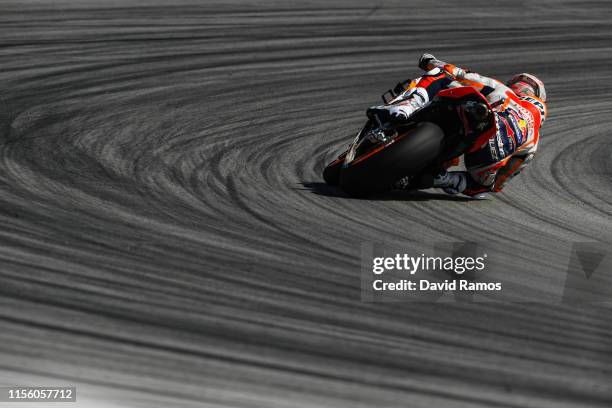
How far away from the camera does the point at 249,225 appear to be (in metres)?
8.00

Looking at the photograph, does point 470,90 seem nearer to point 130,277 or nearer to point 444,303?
point 444,303

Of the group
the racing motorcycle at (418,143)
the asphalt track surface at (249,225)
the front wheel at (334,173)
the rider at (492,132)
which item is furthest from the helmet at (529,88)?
the front wheel at (334,173)

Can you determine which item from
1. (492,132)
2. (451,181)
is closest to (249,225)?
(451,181)

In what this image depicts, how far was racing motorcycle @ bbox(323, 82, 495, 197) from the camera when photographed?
28.3 feet

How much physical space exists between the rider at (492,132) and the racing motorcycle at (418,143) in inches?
3.6

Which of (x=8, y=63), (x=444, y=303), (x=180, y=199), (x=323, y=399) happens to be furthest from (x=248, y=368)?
(x=8, y=63)

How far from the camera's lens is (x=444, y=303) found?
6816 mm

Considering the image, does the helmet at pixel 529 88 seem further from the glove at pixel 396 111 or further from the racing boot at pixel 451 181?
the glove at pixel 396 111

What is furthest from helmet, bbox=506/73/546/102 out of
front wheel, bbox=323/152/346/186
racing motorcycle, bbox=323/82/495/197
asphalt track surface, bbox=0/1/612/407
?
front wheel, bbox=323/152/346/186

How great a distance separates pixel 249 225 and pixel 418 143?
1515 mm

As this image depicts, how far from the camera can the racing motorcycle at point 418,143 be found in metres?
8.64

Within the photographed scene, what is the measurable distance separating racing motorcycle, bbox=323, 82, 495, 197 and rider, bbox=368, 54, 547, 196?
0.09 meters

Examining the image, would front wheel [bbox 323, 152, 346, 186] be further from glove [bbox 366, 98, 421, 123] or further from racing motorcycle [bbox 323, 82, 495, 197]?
glove [bbox 366, 98, 421, 123]

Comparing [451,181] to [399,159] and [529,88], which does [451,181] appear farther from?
[529,88]
